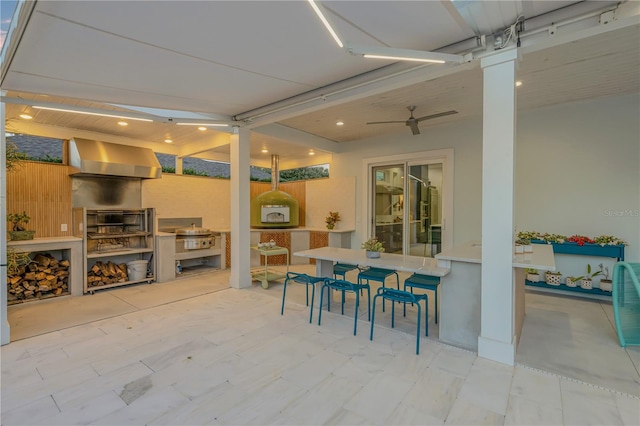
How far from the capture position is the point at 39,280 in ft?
14.0

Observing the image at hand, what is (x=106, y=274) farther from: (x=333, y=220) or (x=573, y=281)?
(x=573, y=281)

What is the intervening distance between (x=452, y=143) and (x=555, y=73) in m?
2.08

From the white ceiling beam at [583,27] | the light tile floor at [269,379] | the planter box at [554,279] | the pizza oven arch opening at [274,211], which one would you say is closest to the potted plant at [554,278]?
the planter box at [554,279]

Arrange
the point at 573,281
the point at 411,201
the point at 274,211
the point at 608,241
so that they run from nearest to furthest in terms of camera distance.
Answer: the point at 608,241, the point at 573,281, the point at 411,201, the point at 274,211

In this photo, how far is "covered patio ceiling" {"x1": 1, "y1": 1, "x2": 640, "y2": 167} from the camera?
210cm

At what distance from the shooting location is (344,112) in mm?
4785

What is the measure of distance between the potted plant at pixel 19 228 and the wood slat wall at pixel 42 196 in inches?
9.1

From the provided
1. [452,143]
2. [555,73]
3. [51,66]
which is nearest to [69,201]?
[51,66]

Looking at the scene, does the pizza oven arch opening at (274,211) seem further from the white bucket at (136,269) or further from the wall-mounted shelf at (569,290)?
the wall-mounted shelf at (569,290)

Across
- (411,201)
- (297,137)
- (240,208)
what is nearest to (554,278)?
(411,201)

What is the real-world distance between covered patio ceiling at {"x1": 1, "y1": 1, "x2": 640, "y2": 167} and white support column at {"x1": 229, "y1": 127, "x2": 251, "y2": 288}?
0.47m

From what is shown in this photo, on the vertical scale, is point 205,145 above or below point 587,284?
above

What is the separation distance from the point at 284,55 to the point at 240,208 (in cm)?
278

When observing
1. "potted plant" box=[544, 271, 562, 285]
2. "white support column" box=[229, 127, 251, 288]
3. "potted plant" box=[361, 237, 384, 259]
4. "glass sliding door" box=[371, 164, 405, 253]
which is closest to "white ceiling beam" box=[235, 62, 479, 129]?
"white support column" box=[229, 127, 251, 288]
